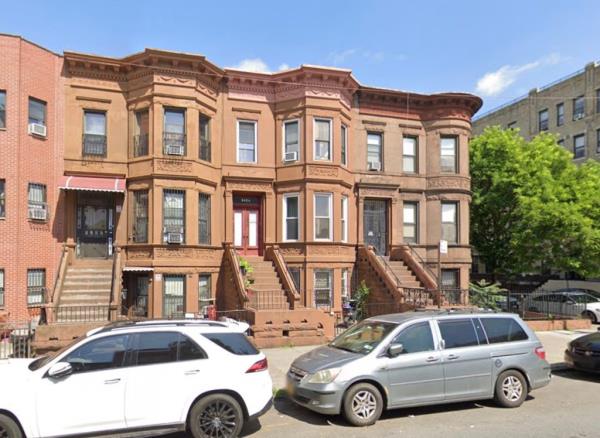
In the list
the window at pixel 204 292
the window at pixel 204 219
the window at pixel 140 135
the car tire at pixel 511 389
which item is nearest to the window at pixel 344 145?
the window at pixel 204 219

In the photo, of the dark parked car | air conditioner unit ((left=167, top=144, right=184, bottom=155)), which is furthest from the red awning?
the dark parked car

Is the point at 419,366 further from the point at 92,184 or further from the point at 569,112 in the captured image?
the point at 569,112

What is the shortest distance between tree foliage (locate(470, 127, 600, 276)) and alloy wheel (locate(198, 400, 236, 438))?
18.9m

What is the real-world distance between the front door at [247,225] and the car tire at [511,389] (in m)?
12.1

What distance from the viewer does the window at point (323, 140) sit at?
59.2 feet

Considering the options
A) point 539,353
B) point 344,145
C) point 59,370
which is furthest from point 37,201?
point 539,353

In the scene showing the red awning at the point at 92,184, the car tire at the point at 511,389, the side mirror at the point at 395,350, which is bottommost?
the car tire at the point at 511,389

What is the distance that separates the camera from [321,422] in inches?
280

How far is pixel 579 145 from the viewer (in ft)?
116

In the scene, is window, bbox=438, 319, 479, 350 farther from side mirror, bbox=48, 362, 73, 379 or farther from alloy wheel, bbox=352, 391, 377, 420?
side mirror, bbox=48, 362, 73, 379

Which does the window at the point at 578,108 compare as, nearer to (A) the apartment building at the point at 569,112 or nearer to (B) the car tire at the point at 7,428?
(A) the apartment building at the point at 569,112

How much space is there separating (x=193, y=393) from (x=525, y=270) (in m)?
21.3

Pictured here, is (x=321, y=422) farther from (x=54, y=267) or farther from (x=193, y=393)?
(x=54, y=267)

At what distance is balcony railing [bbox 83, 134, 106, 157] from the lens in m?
16.5
